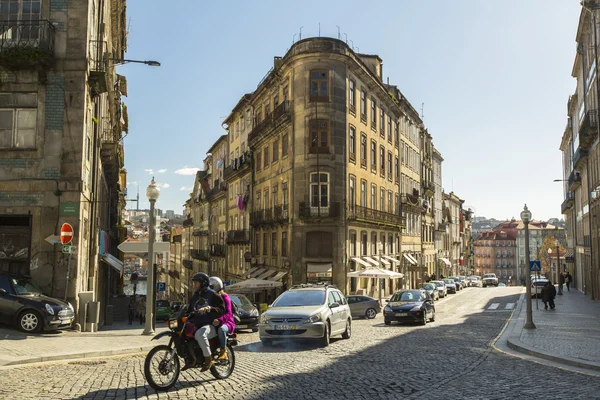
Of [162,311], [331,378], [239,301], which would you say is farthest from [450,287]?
[331,378]

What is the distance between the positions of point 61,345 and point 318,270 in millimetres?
25020

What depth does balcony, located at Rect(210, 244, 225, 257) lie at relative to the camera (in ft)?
195

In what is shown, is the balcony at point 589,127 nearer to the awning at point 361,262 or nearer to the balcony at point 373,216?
the balcony at point 373,216

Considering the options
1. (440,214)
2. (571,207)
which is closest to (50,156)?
(571,207)

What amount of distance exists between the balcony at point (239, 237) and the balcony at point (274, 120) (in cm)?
821

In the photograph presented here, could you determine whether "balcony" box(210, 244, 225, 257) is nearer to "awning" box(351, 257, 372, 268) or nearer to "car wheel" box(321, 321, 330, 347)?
"awning" box(351, 257, 372, 268)

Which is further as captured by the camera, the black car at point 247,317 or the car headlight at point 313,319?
the black car at point 247,317

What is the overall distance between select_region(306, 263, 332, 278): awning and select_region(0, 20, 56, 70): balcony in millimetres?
22930

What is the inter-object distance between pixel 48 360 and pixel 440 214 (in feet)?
248

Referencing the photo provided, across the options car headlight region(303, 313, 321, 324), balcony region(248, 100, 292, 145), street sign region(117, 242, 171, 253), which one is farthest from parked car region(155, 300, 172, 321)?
car headlight region(303, 313, 321, 324)

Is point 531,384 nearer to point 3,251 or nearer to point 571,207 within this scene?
point 3,251

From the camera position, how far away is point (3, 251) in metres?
18.0

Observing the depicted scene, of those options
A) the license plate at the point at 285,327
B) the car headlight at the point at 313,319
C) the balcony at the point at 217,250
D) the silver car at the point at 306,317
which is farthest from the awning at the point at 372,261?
the license plate at the point at 285,327

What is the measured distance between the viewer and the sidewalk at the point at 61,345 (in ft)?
37.6
